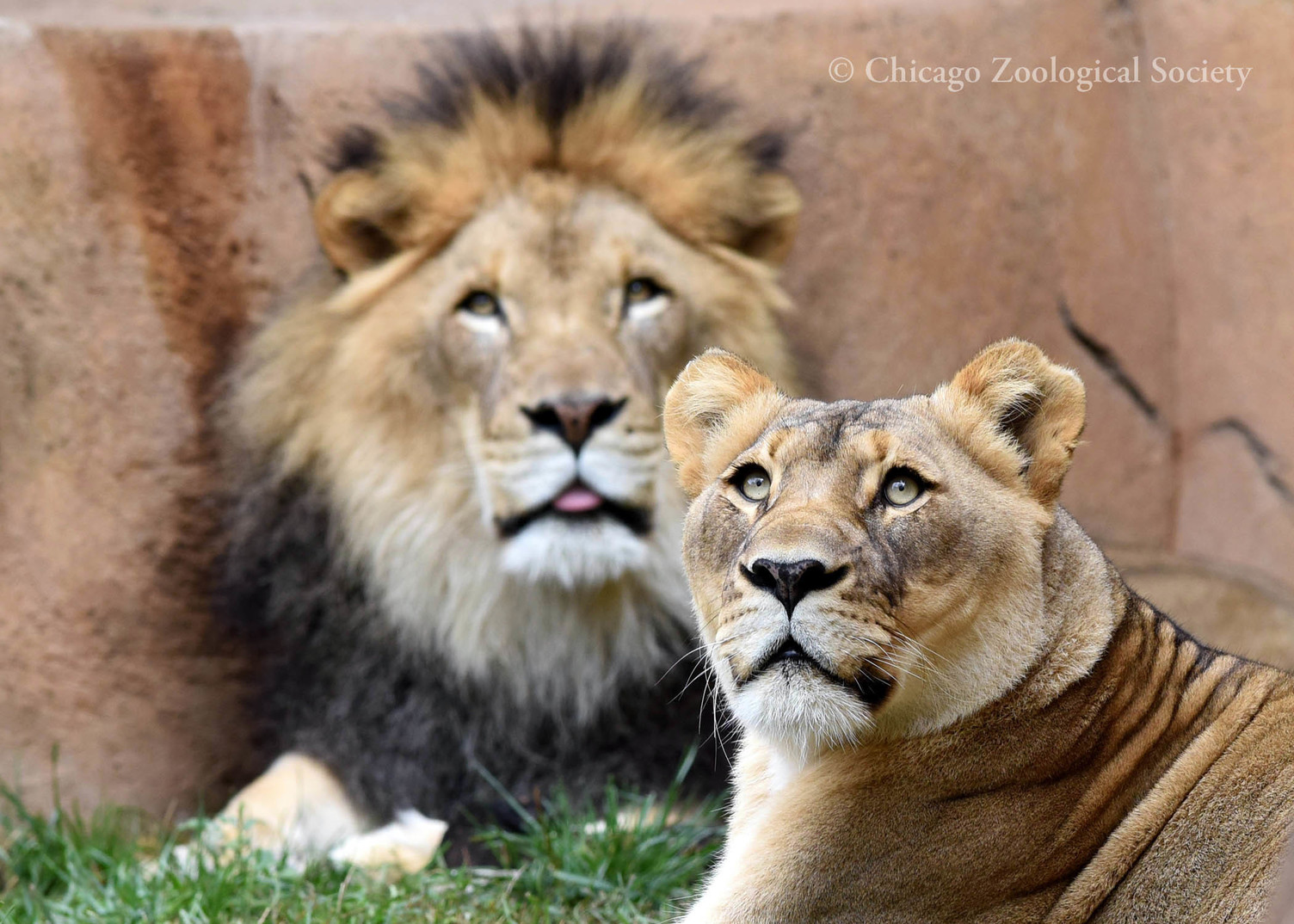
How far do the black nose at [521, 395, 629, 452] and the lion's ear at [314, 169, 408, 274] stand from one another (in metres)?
1.00

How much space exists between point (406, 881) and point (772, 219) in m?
2.54

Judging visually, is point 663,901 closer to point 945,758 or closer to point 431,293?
point 945,758

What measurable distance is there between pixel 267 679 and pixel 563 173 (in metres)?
2.06

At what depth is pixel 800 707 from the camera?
256 cm

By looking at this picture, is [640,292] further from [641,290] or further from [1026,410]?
[1026,410]

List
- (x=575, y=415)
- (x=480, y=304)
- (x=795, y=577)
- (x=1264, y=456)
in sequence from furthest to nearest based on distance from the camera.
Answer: (x=1264, y=456)
(x=480, y=304)
(x=575, y=415)
(x=795, y=577)

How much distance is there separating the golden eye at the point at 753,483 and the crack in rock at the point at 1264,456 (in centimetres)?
372

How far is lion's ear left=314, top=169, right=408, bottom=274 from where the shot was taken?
4.80 meters

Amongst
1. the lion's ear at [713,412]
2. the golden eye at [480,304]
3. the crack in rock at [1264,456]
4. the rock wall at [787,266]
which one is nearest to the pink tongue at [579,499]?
the golden eye at [480,304]

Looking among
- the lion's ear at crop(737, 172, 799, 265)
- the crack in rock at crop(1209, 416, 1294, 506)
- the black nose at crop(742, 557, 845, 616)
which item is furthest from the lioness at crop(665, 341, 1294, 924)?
the crack in rock at crop(1209, 416, 1294, 506)

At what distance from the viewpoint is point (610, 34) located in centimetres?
523

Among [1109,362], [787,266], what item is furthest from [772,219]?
[1109,362]

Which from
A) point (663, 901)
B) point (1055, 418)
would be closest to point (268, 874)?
point (663, 901)

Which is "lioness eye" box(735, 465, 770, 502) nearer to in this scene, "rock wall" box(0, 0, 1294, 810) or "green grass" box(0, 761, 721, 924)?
"green grass" box(0, 761, 721, 924)
